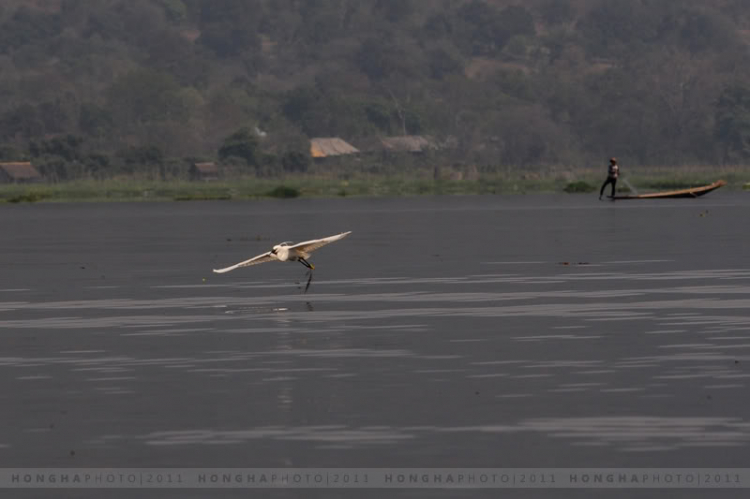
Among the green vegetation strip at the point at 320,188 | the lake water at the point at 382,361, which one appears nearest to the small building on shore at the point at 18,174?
the green vegetation strip at the point at 320,188

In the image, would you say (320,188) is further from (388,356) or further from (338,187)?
(388,356)

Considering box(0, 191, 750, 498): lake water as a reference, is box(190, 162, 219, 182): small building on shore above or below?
below

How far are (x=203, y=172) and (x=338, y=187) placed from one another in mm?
32655

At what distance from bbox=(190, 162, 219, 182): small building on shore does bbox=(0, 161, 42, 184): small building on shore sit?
45.4 ft

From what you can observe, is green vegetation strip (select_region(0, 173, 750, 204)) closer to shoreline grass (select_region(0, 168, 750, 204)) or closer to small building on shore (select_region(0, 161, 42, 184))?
shoreline grass (select_region(0, 168, 750, 204))

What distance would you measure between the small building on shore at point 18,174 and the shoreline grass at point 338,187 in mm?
20102

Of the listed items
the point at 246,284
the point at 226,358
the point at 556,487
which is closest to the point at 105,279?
the point at 246,284

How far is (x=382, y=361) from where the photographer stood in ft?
76.7

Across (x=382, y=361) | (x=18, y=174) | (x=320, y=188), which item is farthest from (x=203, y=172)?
(x=382, y=361)

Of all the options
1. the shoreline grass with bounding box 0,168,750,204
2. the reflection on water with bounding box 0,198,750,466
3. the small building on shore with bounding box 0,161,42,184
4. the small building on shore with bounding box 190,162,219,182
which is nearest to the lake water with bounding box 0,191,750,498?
the reflection on water with bounding box 0,198,750,466

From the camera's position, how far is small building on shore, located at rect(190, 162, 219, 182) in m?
161

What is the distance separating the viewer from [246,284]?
124 feet

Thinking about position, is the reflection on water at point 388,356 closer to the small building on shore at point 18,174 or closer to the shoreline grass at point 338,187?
the shoreline grass at point 338,187

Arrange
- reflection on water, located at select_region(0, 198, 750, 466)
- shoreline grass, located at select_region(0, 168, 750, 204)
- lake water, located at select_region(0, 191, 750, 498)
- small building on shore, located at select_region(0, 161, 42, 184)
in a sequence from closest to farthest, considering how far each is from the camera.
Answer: lake water, located at select_region(0, 191, 750, 498), reflection on water, located at select_region(0, 198, 750, 466), shoreline grass, located at select_region(0, 168, 750, 204), small building on shore, located at select_region(0, 161, 42, 184)
